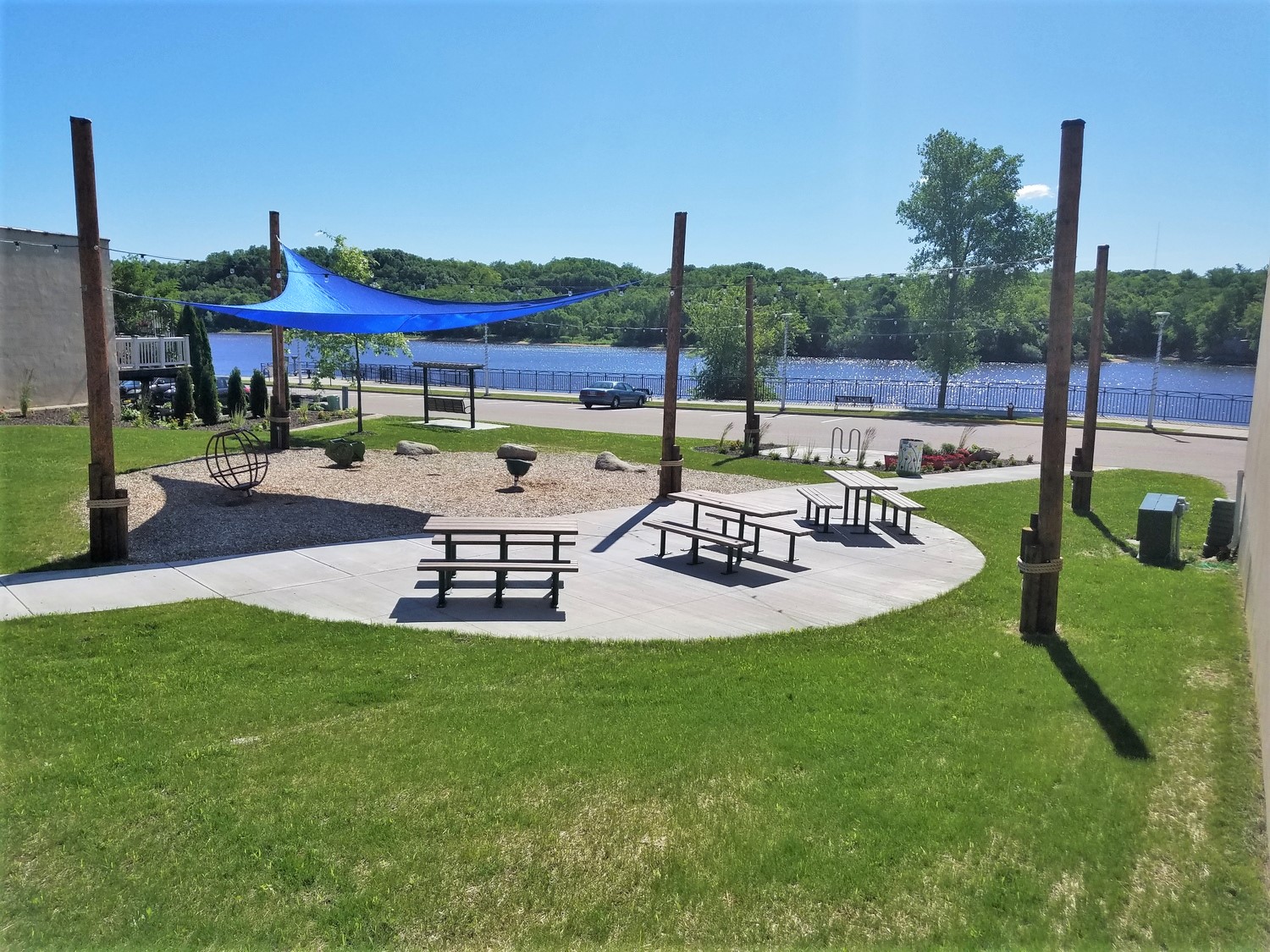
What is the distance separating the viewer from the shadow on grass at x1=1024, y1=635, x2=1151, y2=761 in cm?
492

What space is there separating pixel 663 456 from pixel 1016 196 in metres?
34.6

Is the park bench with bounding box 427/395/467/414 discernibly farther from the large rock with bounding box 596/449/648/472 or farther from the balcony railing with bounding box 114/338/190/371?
the large rock with bounding box 596/449/648/472

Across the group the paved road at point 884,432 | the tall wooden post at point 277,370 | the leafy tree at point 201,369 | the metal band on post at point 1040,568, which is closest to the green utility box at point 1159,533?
the metal band on post at point 1040,568

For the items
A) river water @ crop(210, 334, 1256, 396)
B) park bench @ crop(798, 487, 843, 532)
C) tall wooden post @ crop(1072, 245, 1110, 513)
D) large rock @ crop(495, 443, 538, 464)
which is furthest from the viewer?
river water @ crop(210, 334, 1256, 396)

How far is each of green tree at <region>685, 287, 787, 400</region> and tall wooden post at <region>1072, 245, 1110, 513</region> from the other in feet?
83.1

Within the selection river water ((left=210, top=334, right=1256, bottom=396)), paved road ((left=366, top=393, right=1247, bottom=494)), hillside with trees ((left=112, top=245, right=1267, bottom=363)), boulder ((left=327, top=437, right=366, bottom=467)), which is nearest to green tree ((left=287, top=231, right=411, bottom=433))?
hillside with trees ((left=112, top=245, right=1267, bottom=363))

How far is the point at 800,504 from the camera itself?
515 inches

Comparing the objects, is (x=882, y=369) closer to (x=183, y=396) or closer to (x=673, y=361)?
(x=183, y=396)

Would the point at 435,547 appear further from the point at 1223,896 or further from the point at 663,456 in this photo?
the point at 1223,896

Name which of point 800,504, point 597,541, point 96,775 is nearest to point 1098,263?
point 800,504

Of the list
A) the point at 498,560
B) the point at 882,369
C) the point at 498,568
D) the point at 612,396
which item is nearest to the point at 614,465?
the point at 498,560

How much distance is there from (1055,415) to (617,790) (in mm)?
4825

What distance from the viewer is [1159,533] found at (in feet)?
32.9

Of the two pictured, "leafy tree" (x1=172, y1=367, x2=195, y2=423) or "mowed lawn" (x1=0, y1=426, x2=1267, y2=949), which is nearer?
"mowed lawn" (x1=0, y1=426, x2=1267, y2=949)
